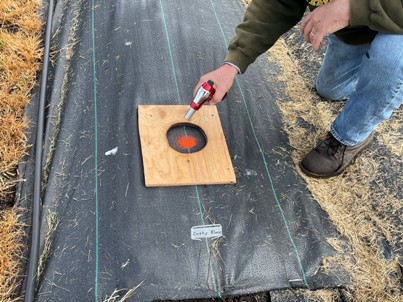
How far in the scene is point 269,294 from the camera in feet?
4.90

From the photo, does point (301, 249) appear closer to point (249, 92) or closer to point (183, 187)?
point (183, 187)

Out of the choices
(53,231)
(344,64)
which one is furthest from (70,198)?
(344,64)

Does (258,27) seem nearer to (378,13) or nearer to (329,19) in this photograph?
(329,19)

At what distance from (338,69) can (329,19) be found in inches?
27.6

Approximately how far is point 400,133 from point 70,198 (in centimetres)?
168

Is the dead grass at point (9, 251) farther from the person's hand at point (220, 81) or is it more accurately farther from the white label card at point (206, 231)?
the person's hand at point (220, 81)

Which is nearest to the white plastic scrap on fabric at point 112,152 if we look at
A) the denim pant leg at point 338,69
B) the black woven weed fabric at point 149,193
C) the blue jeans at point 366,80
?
the black woven weed fabric at point 149,193

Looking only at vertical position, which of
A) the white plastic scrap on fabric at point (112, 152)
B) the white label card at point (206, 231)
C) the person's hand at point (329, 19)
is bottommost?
the white label card at point (206, 231)

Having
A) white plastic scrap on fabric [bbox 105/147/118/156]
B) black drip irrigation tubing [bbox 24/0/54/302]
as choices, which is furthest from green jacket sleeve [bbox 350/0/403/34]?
black drip irrigation tubing [bbox 24/0/54/302]

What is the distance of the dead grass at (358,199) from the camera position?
1.59 m

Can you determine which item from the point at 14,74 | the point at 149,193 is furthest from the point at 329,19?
the point at 14,74

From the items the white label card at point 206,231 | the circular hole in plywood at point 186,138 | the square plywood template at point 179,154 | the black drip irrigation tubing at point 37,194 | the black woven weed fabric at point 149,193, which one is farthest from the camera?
the circular hole in plywood at point 186,138

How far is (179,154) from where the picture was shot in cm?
178

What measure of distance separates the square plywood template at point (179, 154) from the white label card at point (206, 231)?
7.7 inches
